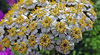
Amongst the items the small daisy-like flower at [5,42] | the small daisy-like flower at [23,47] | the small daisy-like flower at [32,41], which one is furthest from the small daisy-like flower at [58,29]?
the small daisy-like flower at [5,42]

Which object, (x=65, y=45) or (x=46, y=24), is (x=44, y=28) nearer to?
(x=46, y=24)

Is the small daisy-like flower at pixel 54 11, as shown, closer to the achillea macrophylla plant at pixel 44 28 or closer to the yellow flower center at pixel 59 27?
the achillea macrophylla plant at pixel 44 28

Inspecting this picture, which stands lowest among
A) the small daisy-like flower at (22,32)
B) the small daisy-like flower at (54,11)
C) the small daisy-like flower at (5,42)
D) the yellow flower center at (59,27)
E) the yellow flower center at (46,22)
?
the small daisy-like flower at (5,42)

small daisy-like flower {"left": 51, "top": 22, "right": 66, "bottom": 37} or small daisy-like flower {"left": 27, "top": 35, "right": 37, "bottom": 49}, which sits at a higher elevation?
small daisy-like flower {"left": 51, "top": 22, "right": 66, "bottom": 37}

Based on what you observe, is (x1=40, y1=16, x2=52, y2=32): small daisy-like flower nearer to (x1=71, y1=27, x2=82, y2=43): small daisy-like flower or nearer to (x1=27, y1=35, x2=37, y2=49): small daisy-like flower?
(x1=27, y1=35, x2=37, y2=49): small daisy-like flower

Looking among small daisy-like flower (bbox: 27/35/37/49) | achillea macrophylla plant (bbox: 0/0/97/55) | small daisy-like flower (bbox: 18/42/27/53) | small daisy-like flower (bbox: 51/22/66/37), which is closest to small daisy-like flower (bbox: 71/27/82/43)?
achillea macrophylla plant (bbox: 0/0/97/55)

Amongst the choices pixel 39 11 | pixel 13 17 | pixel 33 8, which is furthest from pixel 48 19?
pixel 13 17

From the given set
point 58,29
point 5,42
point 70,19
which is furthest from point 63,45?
point 5,42

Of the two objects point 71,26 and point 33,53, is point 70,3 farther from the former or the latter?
point 33,53

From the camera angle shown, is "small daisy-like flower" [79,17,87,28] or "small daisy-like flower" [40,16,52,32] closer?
"small daisy-like flower" [40,16,52,32]
